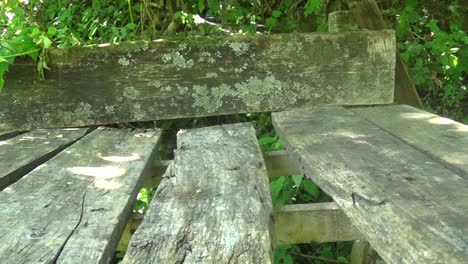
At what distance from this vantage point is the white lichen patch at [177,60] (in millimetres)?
2293

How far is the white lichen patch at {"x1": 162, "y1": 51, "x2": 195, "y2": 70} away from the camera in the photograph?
90.3 inches

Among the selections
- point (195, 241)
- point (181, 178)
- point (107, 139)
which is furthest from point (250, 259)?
point (107, 139)

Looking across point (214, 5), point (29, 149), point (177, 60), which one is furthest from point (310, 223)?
point (214, 5)

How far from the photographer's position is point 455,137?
1541 mm

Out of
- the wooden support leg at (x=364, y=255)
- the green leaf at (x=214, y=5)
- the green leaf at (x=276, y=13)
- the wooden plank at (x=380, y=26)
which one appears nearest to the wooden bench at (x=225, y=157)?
the wooden plank at (x=380, y=26)

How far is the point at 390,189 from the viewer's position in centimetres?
107

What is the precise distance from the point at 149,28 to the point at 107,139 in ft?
6.94

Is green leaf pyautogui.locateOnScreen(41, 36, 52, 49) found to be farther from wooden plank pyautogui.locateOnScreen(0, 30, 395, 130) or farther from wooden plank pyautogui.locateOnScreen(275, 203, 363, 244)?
wooden plank pyautogui.locateOnScreen(275, 203, 363, 244)

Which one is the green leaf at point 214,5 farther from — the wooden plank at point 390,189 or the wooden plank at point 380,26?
the wooden plank at point 390,189

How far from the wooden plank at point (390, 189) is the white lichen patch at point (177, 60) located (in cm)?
73

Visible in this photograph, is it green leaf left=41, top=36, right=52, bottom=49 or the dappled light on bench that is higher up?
green leaf left=41, top=36, right=52, bottom=49

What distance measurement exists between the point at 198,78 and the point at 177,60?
0.41 feet

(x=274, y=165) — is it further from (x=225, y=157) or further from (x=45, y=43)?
(x=45, y=43)

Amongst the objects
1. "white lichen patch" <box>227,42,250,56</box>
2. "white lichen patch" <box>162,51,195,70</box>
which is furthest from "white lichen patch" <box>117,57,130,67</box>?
"white lichen patch" <box>227,42,250,56</box>
